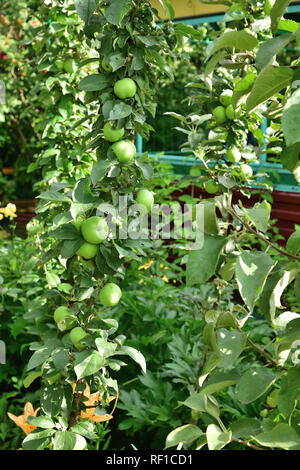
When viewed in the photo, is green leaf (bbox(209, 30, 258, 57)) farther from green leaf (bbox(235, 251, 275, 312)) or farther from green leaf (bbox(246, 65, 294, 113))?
green leaf (bbox(235, 251, 275, 312))

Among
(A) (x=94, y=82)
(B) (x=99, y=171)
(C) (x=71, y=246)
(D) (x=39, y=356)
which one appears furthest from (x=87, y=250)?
(A) (x=94, y=82)

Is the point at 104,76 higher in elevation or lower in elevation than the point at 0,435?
higher

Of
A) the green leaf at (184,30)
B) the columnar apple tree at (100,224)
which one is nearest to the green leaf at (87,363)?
the columnar apple tree at (100,224)

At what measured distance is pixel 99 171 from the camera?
1.05 metres

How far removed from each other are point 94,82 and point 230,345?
0.72 metres

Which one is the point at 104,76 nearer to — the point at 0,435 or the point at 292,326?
the point at 292,326

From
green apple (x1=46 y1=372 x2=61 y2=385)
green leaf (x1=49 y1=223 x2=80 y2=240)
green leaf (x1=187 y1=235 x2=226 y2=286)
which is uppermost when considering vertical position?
green leaf (x1=187 y1=235 x2=226 y2=286)

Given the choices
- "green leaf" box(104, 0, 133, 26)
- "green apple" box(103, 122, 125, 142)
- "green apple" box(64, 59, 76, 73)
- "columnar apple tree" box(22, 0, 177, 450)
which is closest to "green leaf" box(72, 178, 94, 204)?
"columnar apple tree" box(22, 0, 177, 450)

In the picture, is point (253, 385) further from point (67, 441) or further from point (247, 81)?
point (67, 441)

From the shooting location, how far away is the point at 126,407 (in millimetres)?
1784

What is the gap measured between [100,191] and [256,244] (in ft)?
8.03

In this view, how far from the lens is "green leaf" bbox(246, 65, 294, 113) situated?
554 mm

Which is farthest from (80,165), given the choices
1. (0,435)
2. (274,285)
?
(274,285)

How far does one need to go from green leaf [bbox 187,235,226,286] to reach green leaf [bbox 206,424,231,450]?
19 centimetres
